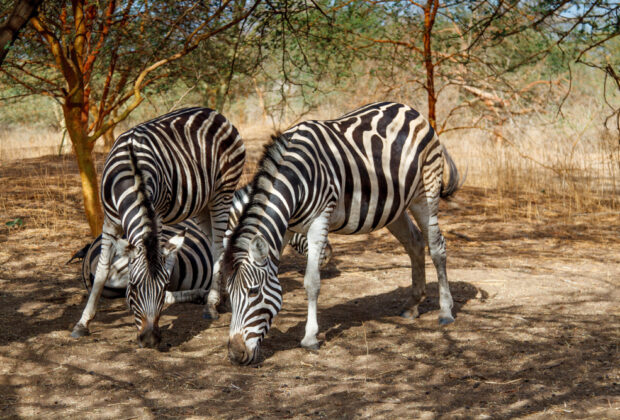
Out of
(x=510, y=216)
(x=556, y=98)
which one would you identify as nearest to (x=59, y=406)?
(x=510, y=216)

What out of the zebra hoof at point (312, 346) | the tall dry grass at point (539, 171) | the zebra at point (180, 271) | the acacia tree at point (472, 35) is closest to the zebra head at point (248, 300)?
the zebra hoof at point (312, 346)

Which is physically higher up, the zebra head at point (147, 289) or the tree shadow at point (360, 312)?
the zebra head at point (147, 289)

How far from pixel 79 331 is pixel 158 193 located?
47.5 inches

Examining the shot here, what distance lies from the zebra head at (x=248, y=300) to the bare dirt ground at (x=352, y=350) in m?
0.18

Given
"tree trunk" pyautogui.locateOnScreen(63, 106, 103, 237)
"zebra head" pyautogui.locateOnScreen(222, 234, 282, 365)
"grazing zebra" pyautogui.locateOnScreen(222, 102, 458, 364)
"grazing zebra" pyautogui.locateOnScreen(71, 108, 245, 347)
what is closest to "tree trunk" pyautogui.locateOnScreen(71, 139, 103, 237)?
"tree trunk" pyautogui.locateOnScreen(63, 106, 103, 237)

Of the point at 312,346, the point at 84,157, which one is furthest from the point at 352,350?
the point at 84,157

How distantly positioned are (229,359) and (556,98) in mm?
18574

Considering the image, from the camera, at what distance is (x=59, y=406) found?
3656mm

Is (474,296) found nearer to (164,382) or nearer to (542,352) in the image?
(542,352)

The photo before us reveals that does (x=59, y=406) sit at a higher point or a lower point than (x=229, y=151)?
lower

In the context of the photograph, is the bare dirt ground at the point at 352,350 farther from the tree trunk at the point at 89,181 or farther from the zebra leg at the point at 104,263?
the tree trunk at the point at 89,181

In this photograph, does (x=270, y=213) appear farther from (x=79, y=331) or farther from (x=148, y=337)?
→ (x=79, y=331)

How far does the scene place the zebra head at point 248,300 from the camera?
4.14m

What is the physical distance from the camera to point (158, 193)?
5102mm
